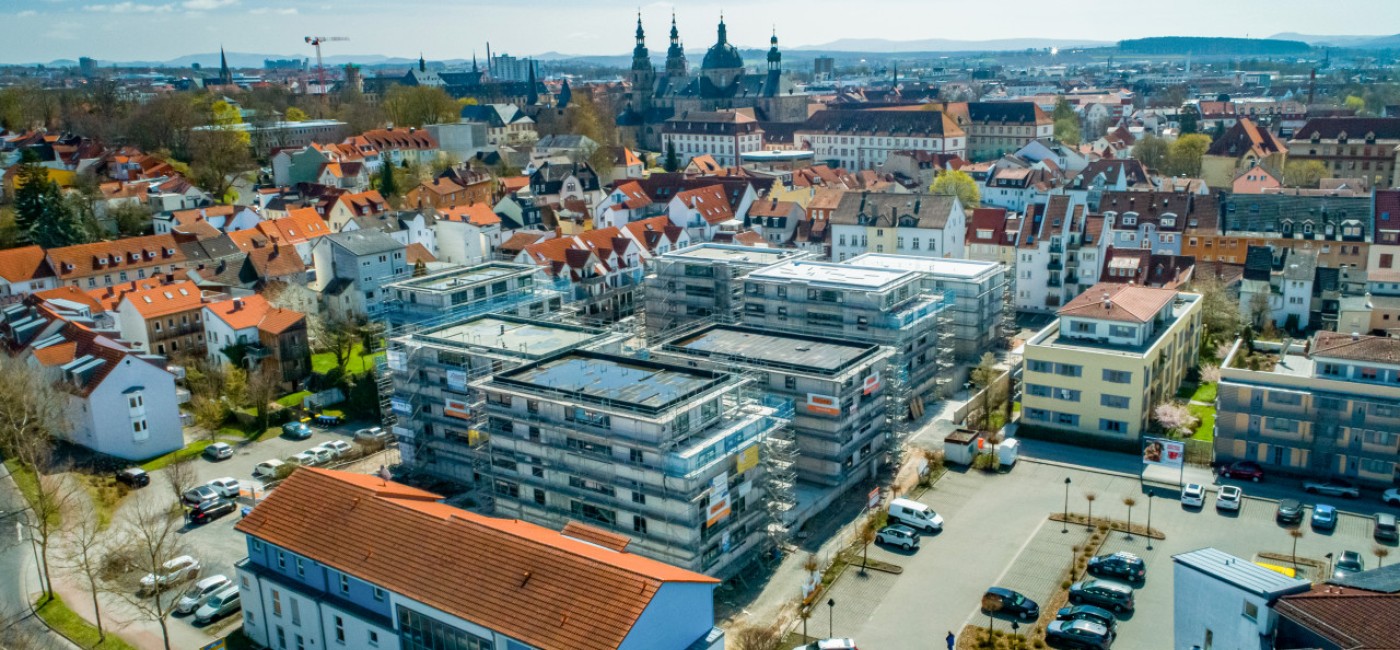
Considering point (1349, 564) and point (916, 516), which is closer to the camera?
point (1349, 564)

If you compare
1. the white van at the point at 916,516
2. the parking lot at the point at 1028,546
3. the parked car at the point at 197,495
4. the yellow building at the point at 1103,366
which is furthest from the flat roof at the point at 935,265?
the parked car at the point at 197,495

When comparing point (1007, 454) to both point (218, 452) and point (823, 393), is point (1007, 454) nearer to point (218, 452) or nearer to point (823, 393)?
point (823, 393)

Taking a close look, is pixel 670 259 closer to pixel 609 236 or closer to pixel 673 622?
pixel 609 236

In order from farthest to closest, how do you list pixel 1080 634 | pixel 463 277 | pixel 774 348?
pixel 463 277 < pixel 774 348 < pixel 1080 634

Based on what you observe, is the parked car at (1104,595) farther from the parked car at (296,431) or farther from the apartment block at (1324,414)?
the parked car at (296,431)

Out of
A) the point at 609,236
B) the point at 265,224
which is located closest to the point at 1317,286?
the point at 609,236

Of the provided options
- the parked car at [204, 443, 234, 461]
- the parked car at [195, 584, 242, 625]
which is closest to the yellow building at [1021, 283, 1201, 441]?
the parked car at [195, 584, 242, 625]

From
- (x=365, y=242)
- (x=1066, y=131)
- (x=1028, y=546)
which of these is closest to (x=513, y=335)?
(x=1028, y=546)
